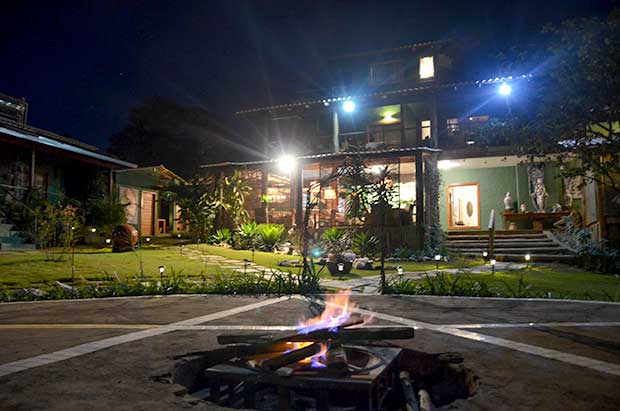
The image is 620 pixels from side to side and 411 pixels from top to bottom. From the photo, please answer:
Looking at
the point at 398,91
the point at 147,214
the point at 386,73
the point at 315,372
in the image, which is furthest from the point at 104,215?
the point at 386,73

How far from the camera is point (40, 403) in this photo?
2.31 m

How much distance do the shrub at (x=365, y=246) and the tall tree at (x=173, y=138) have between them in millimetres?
19223

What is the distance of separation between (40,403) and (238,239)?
13.7 m

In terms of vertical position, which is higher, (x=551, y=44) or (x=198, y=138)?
(x=198, y=138)

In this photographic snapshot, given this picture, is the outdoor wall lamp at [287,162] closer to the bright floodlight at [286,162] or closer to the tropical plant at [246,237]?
the bright floodlight at [286,162]

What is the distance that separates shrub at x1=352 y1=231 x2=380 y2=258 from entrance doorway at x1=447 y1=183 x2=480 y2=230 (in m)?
7.28

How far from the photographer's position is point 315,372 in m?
2.81

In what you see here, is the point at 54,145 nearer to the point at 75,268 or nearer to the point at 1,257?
the point at 1,257

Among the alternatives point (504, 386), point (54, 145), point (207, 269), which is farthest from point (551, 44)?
point (54, 145)

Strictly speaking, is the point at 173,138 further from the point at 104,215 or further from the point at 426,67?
the point at 426,67

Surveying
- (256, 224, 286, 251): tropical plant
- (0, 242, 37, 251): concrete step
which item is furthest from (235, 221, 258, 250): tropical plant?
(0, 242, 37, 251): concrete step

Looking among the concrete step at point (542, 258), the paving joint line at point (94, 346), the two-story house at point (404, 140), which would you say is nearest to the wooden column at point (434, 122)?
the two-story house at point (404, 140)

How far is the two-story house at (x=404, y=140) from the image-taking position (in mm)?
18094

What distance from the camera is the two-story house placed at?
1809cm
